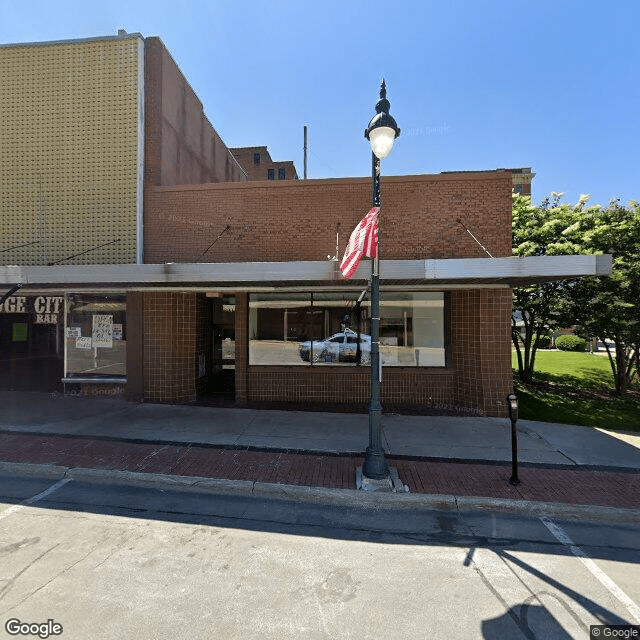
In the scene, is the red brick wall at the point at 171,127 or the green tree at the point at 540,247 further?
the green tree at the point at 540,247

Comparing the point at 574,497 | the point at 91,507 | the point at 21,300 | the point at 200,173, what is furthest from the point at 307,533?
the point at 200,173

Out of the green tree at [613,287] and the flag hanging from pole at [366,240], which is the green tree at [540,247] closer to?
the green tree at [613,287]

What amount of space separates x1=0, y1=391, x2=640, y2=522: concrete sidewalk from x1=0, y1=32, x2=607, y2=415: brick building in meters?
1.23

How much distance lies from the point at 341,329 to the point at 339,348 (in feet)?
1.66

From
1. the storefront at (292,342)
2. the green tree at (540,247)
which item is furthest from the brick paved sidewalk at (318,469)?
the green tree at (540,247)

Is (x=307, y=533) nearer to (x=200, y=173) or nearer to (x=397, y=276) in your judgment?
(x=397, y=276)

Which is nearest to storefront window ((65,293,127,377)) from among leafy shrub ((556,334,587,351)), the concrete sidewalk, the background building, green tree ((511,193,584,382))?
the concrete sidewalk

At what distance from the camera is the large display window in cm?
1011

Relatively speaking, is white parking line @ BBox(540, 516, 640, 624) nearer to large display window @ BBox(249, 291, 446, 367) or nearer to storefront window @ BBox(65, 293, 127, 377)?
large display window @ BBox(249, 291, 446, 367)

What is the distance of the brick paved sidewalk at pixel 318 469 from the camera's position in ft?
17.8

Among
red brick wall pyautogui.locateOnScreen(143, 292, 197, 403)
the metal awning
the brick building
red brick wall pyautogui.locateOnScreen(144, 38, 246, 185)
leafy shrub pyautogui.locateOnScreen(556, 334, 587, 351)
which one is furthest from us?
leafy shrub pyautogui.locateOnScreen(556, 334, 587, 351)

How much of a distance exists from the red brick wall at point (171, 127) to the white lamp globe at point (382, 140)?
709 cm

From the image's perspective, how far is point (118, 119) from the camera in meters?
10.3

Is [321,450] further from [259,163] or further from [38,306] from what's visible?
[259,163]
